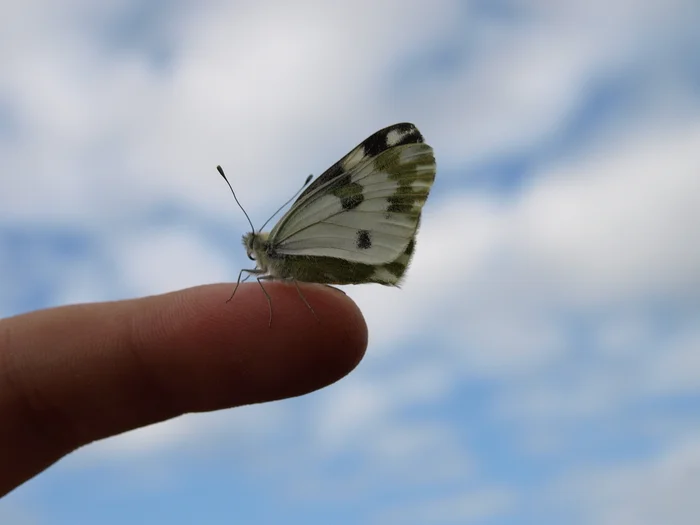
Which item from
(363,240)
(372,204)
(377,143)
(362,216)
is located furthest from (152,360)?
(377,143)

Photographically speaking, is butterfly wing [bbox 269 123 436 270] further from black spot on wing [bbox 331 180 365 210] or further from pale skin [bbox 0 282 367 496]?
pale skin [bbox 0 282 367 496]

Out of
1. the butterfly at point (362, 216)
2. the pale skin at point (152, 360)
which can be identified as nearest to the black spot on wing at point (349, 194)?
the butterfly at point (362, 216)

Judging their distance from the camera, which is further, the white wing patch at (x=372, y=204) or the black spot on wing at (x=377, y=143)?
the black spot on wing at (x=377, y=143)

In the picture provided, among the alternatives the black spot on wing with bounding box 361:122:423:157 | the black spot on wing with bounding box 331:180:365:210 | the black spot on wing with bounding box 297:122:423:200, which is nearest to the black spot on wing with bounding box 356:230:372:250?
the black spot on wing with bounding box 331:180:365:210

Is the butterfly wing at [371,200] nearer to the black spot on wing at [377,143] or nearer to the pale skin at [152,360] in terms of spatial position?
the black spot on wing at [377,143]

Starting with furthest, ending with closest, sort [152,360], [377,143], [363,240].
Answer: [377,143] < [363,240] < [152,360]

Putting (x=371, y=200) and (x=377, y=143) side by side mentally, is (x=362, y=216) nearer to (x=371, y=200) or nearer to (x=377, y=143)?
(x=371, y=200)

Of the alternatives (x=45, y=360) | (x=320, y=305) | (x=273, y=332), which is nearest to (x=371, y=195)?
(x=320, y=305)
